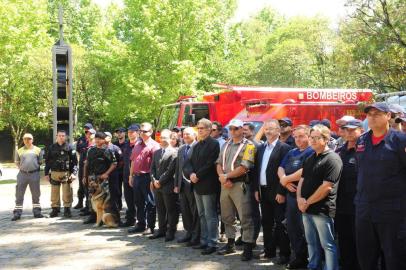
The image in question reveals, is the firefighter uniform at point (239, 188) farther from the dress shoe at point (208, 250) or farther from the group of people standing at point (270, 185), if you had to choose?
the dress shoe at point (208, 250)

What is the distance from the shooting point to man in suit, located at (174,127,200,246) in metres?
7.85

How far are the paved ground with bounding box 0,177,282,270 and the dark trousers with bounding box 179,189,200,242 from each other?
0.31m

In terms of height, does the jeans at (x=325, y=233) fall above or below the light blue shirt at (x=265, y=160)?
below

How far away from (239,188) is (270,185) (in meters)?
0.49

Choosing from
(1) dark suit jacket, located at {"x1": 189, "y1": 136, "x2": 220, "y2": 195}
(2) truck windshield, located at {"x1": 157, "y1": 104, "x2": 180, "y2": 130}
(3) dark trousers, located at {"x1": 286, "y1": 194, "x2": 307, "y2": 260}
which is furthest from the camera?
(2) truck windshield, located at {"x1": 157, "y1": 104, "x2": 180, "y2": 130}

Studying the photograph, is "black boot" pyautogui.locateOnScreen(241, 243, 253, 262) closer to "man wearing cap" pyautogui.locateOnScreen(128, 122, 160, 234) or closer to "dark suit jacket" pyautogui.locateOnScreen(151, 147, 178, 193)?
"dark suit jacket" pyautogui.locateOnScreen(151, 147, 178, 193)

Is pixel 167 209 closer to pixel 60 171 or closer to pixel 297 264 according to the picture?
pixel 297 264

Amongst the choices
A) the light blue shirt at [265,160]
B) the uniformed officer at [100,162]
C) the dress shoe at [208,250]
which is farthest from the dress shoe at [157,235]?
the light blue shirt at [265,160]

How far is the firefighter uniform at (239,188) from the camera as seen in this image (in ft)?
22.2

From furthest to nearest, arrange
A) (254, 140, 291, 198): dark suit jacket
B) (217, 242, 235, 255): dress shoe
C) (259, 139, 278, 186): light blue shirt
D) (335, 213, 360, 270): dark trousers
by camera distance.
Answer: (217, 242, 235, 255): dress shoe
(259, 139, 278, 186): light blue shirt
(254, 140, 291, 198): dark suit jacket
(335, 213, 360, 270): dark trousers

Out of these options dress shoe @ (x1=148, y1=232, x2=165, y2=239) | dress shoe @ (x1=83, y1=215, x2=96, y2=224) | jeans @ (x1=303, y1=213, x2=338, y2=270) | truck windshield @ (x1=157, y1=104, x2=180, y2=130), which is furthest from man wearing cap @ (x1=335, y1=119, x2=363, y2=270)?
truck windshield @ (x1=157, y1=104, x2=180, y2=130)

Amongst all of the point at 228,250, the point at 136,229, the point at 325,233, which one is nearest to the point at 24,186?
the point at 136,229

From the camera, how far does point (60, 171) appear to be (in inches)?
423

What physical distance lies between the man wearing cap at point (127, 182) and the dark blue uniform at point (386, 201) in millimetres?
5671
